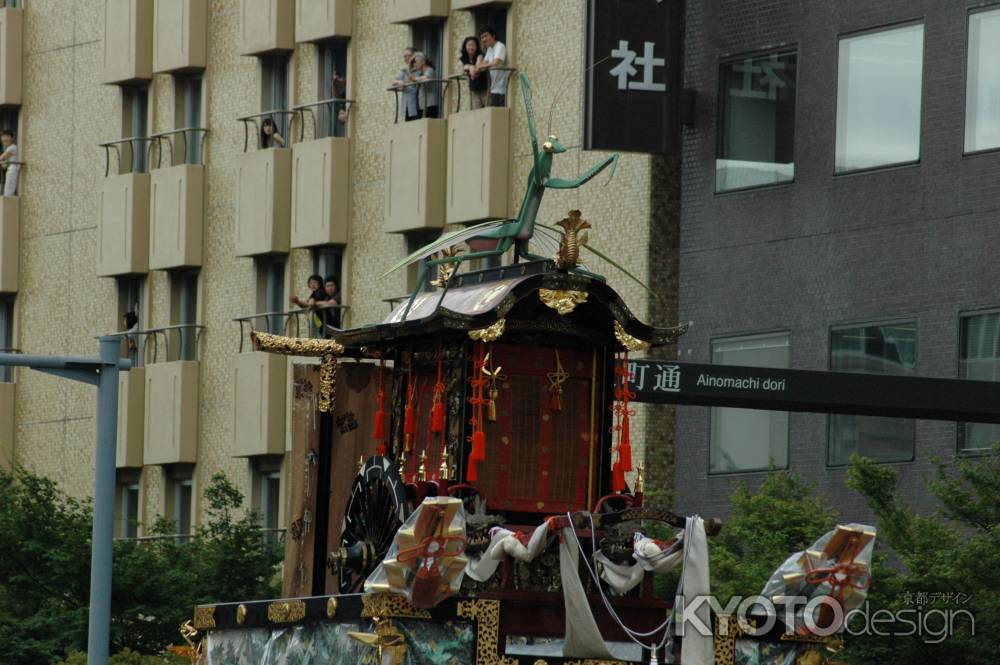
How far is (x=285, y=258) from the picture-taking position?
4744cm

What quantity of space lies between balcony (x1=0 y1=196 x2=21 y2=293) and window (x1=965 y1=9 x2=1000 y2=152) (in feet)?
78.6

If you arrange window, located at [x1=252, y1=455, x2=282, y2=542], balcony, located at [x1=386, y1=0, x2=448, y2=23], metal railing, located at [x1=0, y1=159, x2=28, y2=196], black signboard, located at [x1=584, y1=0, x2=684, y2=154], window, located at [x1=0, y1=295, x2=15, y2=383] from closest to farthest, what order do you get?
black signboard, located at [x1=584, y1=0, x2=684, y2=154], balcony, located at [x1=386, y1=0, x2=448, y2=23], window, located at [x1=252, y1=455, x2=282, y2=542], metal railing, located at [x1=0, y1=159, x2=28, y2=196], window, located at [x1=0, y1=295, x2=15, y2=383]

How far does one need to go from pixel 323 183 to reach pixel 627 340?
77.3 ft

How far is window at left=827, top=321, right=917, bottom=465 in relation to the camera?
3691 cm

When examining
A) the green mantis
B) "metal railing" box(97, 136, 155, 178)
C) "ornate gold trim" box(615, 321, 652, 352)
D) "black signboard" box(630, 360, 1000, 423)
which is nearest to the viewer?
"ornate gold trim" box(615, 321, 652, 352)

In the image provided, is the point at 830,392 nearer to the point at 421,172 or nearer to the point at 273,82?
the point at 421,172

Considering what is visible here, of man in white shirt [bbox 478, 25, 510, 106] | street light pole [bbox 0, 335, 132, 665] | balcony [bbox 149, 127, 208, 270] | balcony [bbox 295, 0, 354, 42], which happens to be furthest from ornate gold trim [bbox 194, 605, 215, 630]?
balcony [bbox 149, 127, 208, 270]

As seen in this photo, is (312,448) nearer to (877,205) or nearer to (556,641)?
(556,641)

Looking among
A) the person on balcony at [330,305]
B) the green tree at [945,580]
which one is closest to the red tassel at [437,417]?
the green tree at [945,580]

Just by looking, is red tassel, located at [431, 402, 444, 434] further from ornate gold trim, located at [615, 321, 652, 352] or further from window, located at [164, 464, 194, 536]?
window, located at [164, 464, 194, 536]

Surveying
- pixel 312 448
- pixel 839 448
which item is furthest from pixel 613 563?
pixel 839 448

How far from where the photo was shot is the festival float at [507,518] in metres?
21.0

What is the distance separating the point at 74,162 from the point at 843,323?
66.9ft

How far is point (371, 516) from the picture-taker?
2306cm
